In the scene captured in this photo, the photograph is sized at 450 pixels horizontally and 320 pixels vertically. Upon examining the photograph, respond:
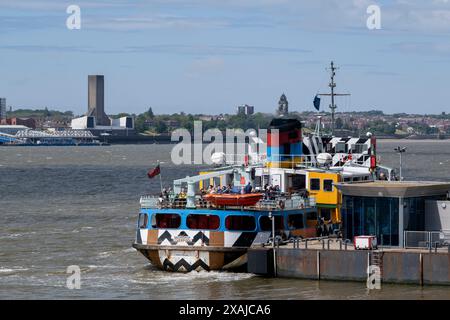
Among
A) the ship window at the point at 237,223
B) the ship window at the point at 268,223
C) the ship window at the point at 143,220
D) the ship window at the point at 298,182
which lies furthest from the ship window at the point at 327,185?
the ship window at the point at 143,220

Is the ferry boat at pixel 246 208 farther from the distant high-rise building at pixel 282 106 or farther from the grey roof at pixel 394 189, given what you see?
the distant high-rise building at pixel 282 106

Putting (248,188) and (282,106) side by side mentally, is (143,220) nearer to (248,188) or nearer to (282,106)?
(248,188)

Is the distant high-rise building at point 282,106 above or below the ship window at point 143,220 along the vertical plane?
above

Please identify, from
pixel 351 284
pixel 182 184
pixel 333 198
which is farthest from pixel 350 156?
pixel 351 284

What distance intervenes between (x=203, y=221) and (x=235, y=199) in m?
1.70

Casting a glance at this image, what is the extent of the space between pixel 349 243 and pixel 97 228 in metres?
26.7

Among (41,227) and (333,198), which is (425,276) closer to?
(333,198)

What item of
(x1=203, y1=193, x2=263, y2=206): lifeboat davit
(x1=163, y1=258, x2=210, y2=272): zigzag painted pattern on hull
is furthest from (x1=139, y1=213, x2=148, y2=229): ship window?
(x1=203, y1=193, x2=263, y2=206): lifeboat davit

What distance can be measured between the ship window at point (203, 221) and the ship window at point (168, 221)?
53cm

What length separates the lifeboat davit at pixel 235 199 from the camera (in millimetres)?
55625

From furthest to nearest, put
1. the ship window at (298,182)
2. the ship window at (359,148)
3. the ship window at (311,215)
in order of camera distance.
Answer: the ship window at (359,148) → the ship window at (298,182) → the ship window at (311,215)

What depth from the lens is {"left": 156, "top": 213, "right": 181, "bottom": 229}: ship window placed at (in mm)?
56500
